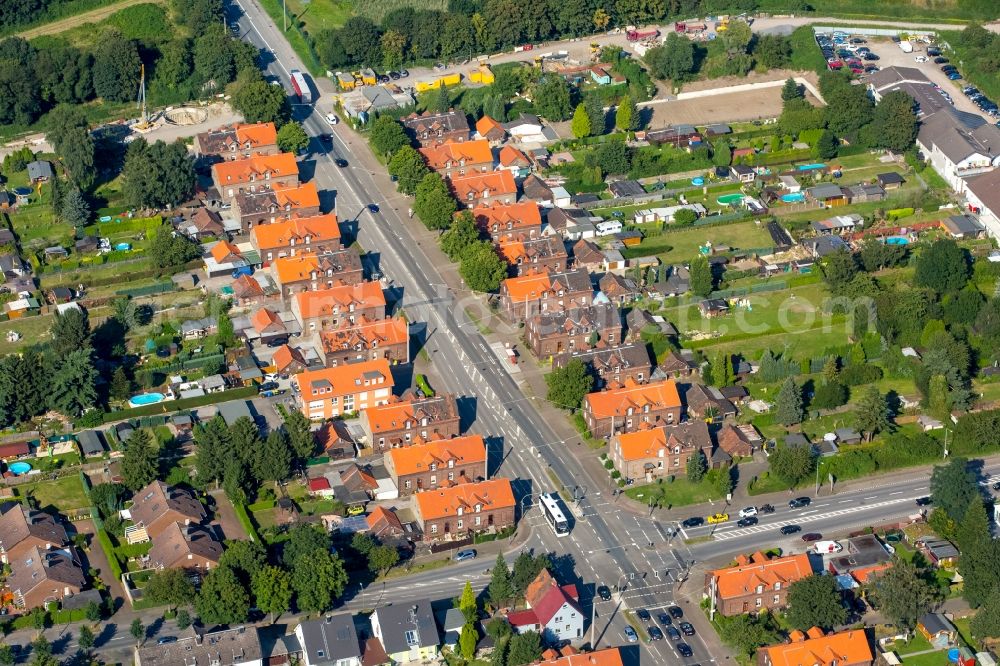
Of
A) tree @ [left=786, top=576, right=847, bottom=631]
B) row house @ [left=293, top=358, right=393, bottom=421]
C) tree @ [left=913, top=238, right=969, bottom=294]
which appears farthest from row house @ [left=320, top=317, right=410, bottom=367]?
tree @ [left=913, top=238, right=969, bottom=294]

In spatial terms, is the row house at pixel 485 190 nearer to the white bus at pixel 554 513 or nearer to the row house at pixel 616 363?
the row house at pixel 616 363

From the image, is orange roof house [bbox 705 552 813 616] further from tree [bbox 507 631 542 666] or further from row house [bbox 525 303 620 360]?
row house [bbox 525 303 620 360]

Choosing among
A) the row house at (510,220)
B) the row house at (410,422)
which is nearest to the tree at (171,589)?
the row house at (410,422)

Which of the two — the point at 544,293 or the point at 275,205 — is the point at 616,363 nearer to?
the point at 544,293

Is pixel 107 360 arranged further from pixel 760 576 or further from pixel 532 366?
pixel 760 576

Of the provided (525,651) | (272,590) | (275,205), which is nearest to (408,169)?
(275,205)
